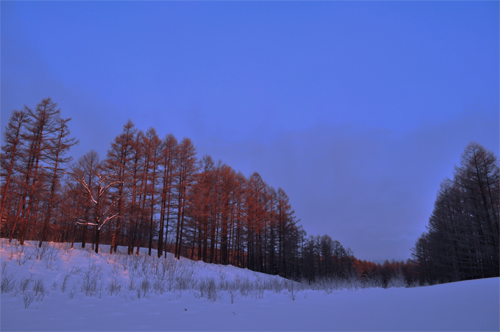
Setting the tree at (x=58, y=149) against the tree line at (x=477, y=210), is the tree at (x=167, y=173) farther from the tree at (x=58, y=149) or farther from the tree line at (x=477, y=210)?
the tree line at (x=477, y=210)

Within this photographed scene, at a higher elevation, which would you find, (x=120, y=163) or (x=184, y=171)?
(x=184, y=171)

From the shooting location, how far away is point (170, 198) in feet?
83.7

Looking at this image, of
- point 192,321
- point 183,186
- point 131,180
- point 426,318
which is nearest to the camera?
point 426,318

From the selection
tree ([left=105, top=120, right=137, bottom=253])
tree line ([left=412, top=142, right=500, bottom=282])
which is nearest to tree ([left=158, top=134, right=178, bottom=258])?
tree ([left=105, top=120, right=137, bottom=253])

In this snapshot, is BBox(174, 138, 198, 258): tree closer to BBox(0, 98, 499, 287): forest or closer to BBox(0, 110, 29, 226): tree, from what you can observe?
BBox(0, 98, 499, 287): forest

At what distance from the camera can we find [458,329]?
2729mm

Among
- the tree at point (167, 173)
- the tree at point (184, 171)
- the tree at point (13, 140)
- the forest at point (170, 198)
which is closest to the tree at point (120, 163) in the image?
the forest at point (170, 198)

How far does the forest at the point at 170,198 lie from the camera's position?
19688mm

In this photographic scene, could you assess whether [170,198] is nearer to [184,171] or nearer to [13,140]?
[184,171]

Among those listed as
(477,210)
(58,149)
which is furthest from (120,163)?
(477,210)

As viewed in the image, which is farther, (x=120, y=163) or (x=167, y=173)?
(x=167, y=173)

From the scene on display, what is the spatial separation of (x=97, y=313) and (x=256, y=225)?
27590 millimetres

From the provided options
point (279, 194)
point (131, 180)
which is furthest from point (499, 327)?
point (279, 194)

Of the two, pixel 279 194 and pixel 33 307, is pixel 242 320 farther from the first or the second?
pixel 279 194
